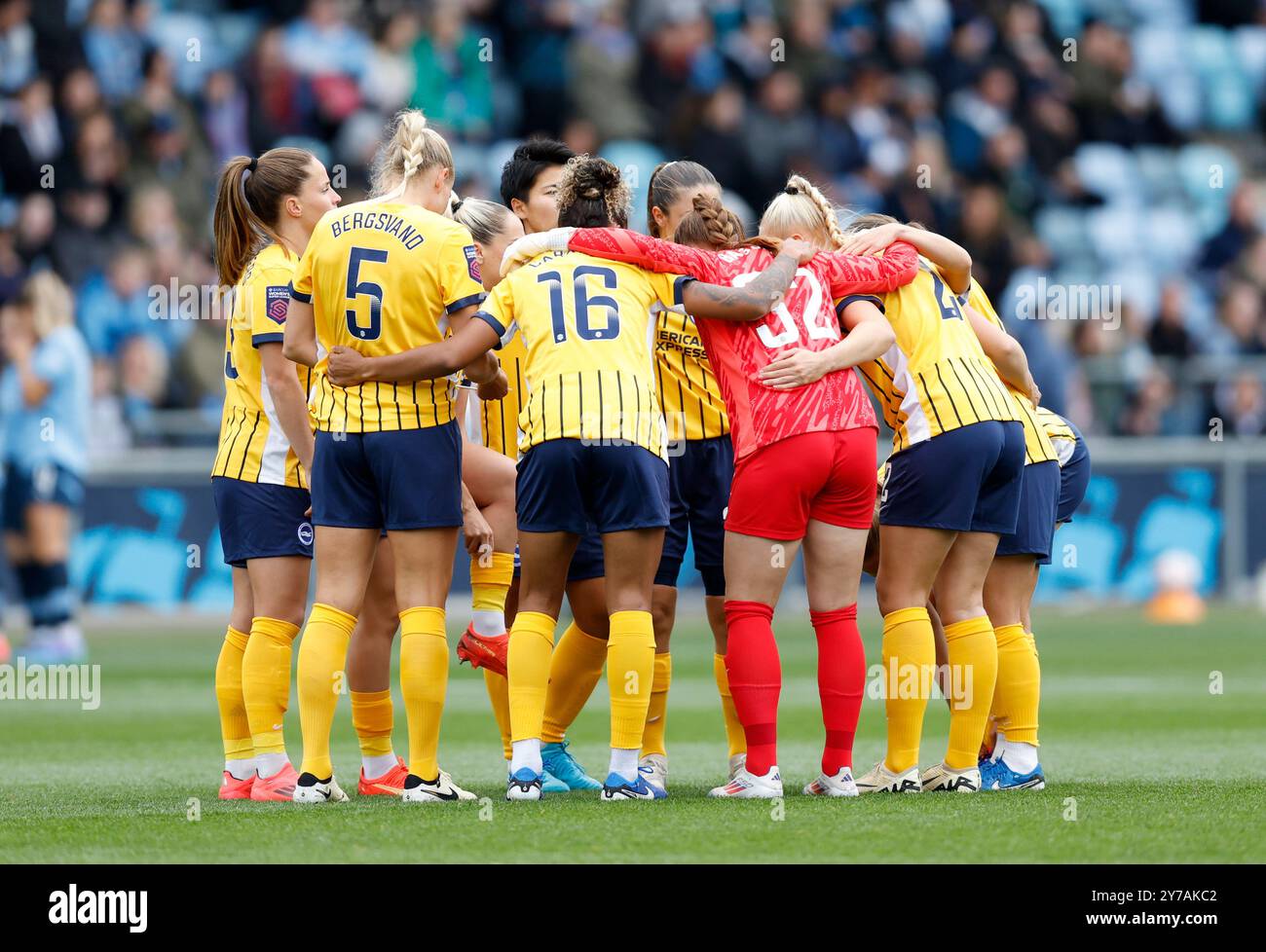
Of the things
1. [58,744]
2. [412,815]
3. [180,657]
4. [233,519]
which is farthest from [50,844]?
[180,657]

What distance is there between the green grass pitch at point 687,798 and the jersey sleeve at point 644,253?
179 centimetres

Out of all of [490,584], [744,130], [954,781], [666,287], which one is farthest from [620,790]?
[744,130]

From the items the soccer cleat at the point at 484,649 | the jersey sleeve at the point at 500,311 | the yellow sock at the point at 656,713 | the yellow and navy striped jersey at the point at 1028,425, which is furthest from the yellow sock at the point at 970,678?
the jersey sleeve at the point at 500,311

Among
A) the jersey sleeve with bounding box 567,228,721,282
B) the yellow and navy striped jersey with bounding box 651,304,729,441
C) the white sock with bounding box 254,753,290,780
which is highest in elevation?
the jersey sleeve with bounding box 567,228,721,282

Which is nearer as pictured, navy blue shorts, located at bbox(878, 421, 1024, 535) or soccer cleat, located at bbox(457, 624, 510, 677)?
navy blue shorts, located at bbox(878, 421, 1024, 535)

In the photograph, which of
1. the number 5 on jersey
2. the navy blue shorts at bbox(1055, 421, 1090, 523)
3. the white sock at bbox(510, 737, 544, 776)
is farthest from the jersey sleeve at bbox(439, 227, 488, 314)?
the navy blue shorts at bbox(1055, 421, 1090, 523)

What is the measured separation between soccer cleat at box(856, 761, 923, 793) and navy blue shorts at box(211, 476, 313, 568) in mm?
2169

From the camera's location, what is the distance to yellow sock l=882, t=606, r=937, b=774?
21.2ft

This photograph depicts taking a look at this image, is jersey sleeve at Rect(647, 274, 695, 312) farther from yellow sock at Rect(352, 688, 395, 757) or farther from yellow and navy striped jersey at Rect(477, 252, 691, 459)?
yellow sock at Rect(352, 688, 395, 757)

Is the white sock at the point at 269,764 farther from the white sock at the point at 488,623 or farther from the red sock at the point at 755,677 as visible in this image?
the red sock at the point at 755,677

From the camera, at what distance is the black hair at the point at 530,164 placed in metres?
7.37

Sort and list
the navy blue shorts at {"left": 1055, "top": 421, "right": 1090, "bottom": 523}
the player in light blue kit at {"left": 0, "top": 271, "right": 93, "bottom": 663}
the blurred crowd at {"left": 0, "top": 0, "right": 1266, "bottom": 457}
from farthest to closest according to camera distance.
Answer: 1. the blurred crowd at {"left": 0, "top": 0, "right": 1266, "bottom": 457}
2. the player in light blue kit at {"left": 0, "top": 271, "right": 93, "bottom": 663}
3. the navy blue shorts at {"left": 1055, "top": 421, "right": 1090, "bottom": 523}
